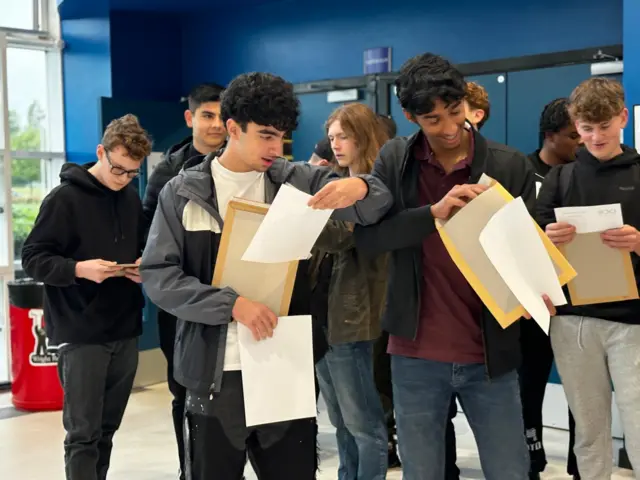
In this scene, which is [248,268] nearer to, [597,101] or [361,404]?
[361,404]

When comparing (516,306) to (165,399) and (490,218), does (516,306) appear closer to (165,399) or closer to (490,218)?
(490,218)

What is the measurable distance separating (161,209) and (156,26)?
483 centimetres

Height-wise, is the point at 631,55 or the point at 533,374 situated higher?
the point at 631,55

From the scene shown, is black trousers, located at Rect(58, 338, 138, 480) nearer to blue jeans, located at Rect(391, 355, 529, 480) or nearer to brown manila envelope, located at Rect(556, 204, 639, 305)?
blue jeans, located at Rect(391, 355, 529, 480)

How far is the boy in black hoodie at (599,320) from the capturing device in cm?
291

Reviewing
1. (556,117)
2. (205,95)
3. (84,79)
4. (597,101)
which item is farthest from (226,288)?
(84,79)

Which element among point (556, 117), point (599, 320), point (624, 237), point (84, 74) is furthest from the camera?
point (84, 74)

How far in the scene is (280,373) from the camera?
7.00ft

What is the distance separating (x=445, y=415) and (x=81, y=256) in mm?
1611

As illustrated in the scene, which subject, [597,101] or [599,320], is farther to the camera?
[599,320]

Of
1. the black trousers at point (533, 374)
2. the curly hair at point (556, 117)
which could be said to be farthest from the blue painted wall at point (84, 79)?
the black trousers at point (533, 374)

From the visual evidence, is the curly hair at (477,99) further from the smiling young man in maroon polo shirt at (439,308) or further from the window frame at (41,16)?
the window frame at (41,16)

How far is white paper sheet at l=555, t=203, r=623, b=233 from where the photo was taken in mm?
2729

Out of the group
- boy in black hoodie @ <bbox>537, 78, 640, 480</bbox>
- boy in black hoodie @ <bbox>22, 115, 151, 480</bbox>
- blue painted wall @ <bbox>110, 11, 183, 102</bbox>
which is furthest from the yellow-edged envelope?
blue painted wall @ <bbox>110, 11, 183, 102</bbox>
